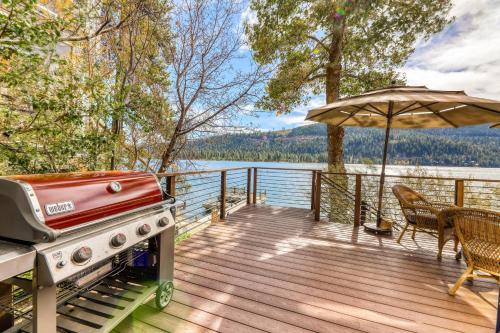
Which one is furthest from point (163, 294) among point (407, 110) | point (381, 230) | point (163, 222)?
point (407, 110)

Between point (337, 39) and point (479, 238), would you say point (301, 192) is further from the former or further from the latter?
point (337, 39)

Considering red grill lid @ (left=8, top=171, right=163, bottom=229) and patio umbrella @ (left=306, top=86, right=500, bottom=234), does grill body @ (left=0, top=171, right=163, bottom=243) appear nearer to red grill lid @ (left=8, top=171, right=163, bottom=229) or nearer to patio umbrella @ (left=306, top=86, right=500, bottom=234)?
red grill lid @ (left=8, top=171, right=163, bottom=229)

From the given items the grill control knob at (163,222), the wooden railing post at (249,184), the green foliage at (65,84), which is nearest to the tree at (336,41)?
the wooden railing post at (249,184)

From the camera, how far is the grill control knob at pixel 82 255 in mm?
1149

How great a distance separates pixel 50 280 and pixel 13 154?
9.87 feet

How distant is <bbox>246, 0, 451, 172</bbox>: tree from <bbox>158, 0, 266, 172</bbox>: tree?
2.88 ft

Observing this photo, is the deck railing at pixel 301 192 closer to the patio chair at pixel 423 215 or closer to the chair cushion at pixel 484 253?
the patio chair at pixel 423 215

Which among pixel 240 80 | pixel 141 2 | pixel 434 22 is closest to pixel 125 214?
pixel 141 2

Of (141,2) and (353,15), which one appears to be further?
(353,15)

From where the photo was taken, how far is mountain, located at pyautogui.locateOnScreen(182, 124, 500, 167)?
19.8 feet

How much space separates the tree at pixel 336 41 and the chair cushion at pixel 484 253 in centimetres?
472

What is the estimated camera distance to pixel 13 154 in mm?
3059

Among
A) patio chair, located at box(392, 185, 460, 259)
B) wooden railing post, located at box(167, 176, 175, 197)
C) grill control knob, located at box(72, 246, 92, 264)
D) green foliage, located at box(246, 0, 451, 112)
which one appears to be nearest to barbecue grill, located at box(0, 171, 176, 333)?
grill control knob, located at box(72, 246, 92, 264)

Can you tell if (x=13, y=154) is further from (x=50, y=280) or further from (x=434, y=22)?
(x=434, y=22)
